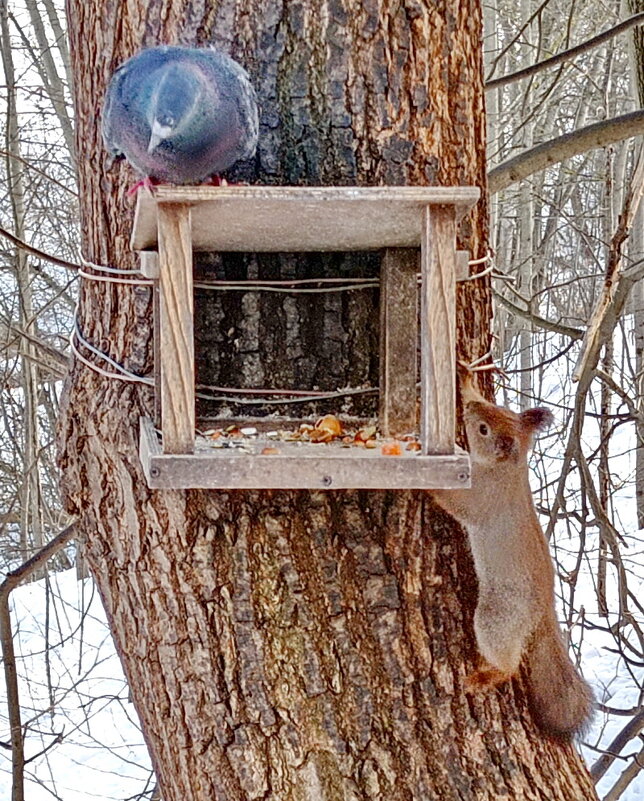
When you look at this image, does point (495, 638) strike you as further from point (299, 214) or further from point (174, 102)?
point (174, 102)

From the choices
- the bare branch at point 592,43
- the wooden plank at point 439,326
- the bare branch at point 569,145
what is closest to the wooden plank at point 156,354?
the wooden plank at point 439,326

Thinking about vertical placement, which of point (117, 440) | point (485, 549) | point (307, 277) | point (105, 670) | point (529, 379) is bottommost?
point (105, 670)

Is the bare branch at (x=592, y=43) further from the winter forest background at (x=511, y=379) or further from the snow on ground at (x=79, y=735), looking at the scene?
the snow on ground at (x=79, y=735)

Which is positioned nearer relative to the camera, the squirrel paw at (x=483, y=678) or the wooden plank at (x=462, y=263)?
the wooden plank at (x=462, y=263)

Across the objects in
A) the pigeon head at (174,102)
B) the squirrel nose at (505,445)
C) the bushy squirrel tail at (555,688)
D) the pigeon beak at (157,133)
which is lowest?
the bushy squirrel tail at (555,688)

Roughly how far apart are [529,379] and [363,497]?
706cm

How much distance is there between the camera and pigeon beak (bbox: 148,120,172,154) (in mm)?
1319

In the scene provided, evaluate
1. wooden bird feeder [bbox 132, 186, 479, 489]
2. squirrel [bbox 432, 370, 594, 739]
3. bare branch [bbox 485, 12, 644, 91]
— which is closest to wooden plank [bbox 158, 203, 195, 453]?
wooden bird feeder [bbox 132, 186, 479, 489]

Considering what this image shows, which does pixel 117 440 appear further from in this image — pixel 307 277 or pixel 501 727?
pixel 501 727

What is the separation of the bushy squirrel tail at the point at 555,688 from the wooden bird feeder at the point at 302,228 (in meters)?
0.65

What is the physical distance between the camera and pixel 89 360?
1.72 meters

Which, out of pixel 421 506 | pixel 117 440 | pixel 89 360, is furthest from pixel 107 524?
pixel 421 506

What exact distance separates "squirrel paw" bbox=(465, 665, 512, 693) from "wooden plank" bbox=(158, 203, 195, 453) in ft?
2.36

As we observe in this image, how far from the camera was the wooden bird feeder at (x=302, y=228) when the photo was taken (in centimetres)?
127
